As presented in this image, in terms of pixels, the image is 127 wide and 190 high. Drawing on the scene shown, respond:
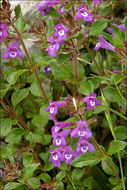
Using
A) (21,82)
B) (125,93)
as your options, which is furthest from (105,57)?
(21,82)

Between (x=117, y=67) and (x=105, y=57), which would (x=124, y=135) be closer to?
(x=117, y=67)

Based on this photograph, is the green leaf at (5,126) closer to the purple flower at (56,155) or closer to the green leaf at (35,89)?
the green leaf at (35,89)

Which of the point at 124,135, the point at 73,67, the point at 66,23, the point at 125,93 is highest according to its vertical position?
the point at 66,23

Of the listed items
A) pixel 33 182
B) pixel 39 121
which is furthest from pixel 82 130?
pixel 39 121

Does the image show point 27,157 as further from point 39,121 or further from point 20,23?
point 20,23

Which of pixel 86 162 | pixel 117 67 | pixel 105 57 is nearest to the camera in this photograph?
pixel 86 162

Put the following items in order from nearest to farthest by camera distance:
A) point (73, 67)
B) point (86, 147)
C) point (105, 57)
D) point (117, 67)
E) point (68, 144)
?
point (86, 147), point (68, 144), point (73, 67), point (117, 67), point (105, 57)

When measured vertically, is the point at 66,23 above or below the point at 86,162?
above

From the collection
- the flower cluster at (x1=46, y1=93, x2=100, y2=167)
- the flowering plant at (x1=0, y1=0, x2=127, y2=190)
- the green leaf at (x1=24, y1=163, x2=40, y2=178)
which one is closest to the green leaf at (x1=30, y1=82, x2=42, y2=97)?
the flowering plant at (x1=0, y1=0, x2=127, y2=190)
